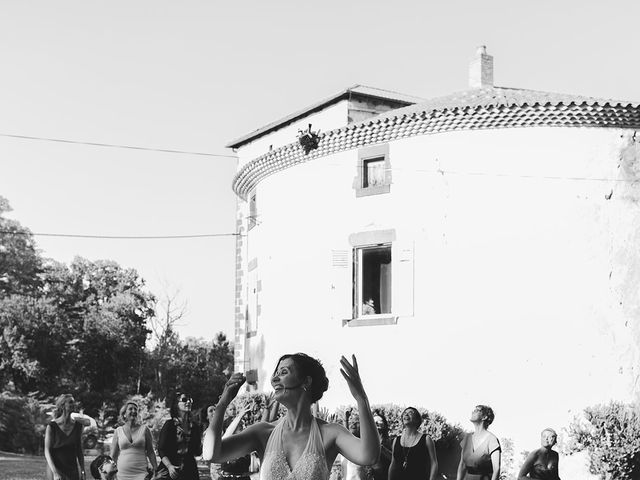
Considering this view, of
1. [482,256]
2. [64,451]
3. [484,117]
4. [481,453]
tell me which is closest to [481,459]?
[481,453]

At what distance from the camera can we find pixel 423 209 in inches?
792

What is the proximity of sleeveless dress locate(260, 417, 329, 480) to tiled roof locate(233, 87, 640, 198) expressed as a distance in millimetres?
15131

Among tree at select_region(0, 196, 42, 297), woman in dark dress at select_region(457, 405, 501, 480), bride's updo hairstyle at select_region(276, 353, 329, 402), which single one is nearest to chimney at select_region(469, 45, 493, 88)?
woman in dark dress at select_region(457, 405, 501, 480)

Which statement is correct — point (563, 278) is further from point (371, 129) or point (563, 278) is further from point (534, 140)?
point (371, 129)

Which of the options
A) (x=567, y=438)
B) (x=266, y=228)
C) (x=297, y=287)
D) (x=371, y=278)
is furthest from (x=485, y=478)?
(x=266, y=228)

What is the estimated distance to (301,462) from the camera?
446 centimetres

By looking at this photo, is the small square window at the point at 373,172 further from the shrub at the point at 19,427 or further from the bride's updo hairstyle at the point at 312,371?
the shrub at the point at 19,427

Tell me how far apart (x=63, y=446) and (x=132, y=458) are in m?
0.66

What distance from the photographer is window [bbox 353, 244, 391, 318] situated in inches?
824

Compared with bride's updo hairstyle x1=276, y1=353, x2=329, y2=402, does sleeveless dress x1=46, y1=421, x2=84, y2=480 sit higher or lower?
lower

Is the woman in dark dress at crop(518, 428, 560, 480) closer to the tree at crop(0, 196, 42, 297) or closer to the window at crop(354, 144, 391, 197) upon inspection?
the window at crop(354, 144, 391, 197)

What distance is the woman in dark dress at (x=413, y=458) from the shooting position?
31.1 feet

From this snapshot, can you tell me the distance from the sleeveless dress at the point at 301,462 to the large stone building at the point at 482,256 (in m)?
14.5

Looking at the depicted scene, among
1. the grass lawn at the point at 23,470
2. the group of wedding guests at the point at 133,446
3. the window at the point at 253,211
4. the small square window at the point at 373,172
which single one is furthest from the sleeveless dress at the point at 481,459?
the window at the point at 253,211
